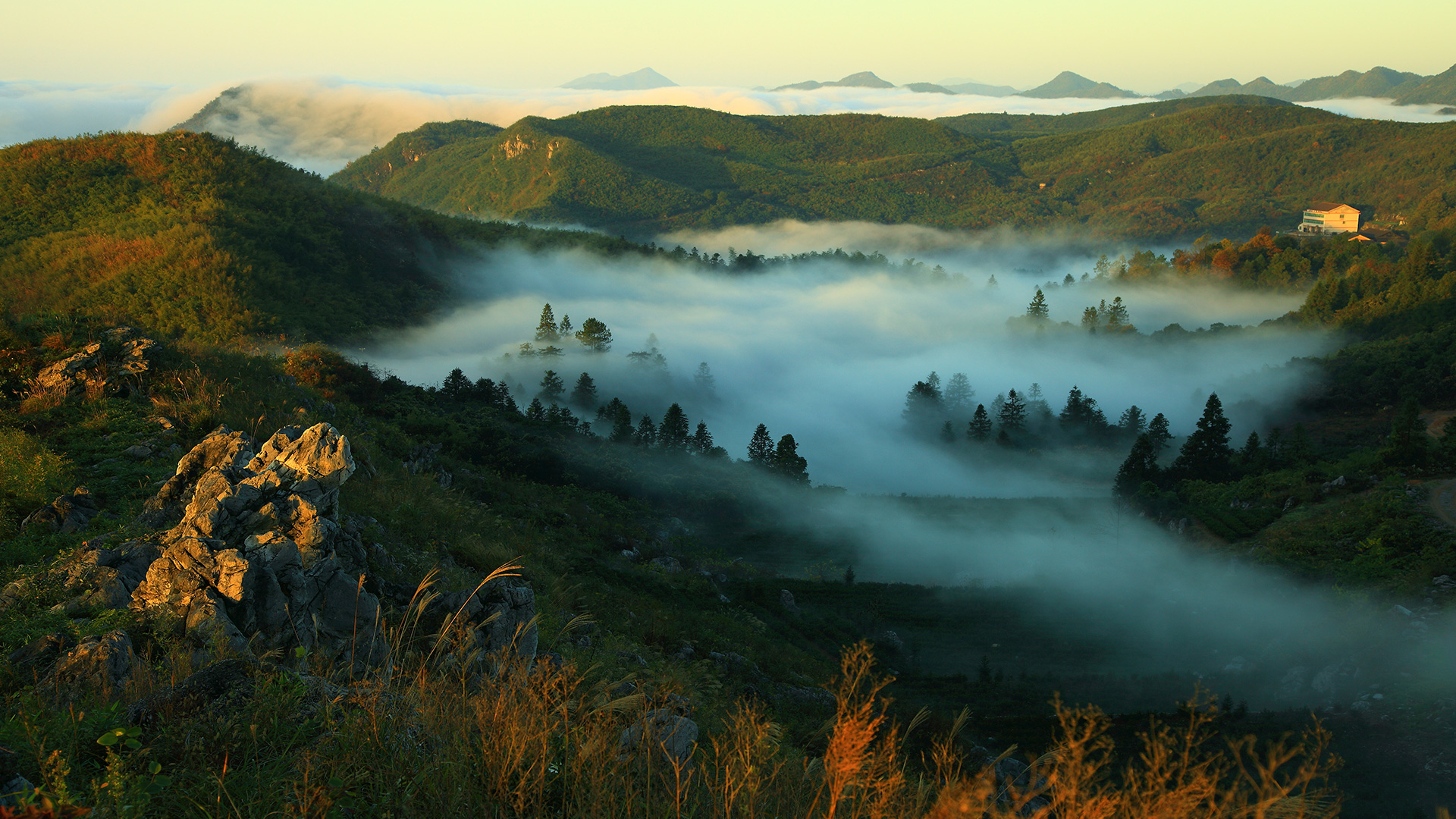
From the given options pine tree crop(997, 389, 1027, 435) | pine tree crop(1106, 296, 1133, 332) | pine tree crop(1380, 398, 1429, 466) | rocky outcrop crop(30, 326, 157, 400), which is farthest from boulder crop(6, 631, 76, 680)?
pine tree crop(1106, 296, 1133, 332)

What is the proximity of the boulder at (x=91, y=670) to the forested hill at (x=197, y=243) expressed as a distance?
31.3 metres

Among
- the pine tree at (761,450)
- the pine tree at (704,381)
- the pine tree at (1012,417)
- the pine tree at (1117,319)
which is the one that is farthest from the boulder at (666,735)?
the pine tree at (1117,319)

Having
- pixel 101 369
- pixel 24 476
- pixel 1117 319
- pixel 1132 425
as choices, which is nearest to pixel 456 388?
pixel 101 369

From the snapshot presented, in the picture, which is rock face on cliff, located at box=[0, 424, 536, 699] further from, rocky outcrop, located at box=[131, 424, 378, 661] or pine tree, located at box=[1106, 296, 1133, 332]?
pine tree, located at box=[1106, 296, 1133, 332]

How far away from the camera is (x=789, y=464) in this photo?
132 feet

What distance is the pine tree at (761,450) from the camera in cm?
4088

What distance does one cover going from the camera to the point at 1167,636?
2080 cm

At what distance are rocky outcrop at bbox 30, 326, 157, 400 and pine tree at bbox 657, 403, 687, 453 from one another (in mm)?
28625

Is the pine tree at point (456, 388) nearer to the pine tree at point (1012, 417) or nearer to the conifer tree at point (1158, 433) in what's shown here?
the pine tree at point (1012, 417)

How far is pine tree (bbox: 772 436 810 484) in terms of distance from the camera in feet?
130

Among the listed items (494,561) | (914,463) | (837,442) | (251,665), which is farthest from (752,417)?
(251,665)

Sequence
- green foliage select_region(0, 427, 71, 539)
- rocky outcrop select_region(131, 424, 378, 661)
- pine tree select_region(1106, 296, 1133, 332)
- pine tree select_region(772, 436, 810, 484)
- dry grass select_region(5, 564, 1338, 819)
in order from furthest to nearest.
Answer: pine tree select_region(1106, 296, 1133, 332), pine tree select_region(772, 436, 810, 484), green foliage select_region(0, 427, 71, 539), rocky outcrop select_region(131, 424, 378, 661), dry grass select_region(5, 564, 1338, 819)

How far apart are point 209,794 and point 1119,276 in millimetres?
139723

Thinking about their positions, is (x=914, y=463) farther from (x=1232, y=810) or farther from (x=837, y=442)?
(x=1232, y=810)
